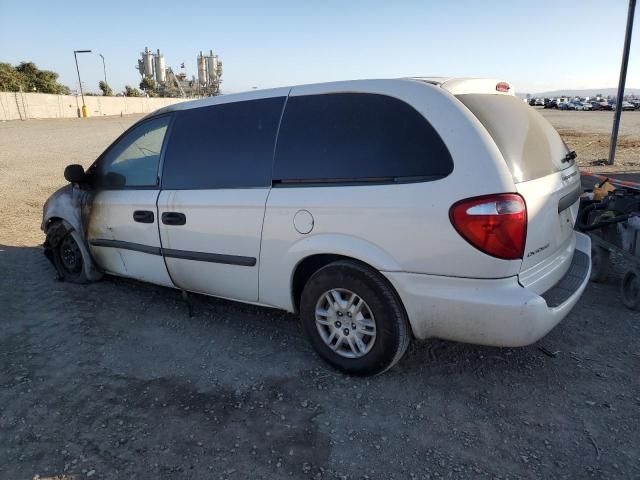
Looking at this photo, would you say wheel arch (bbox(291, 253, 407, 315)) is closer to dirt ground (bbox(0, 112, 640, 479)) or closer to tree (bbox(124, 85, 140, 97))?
dirt ground (bbox(0, 112, 640, 479))

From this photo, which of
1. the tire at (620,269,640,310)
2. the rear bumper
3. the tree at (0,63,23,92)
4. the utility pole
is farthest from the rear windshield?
the tree at (0,63,23,92)

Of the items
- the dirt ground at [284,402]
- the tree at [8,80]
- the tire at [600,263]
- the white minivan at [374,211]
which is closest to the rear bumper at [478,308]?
the white minivan at [374,211]

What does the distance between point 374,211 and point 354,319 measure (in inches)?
27.8

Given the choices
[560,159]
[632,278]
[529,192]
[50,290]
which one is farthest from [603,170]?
[50,290]

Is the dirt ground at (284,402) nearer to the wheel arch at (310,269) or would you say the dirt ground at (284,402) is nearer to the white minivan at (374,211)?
the white minivan at (374,211)

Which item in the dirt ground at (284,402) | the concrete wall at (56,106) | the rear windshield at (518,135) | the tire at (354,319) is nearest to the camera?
the dirt ground at (284,402)

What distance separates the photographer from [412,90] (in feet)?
9.00

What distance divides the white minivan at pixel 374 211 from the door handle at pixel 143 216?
14 mm

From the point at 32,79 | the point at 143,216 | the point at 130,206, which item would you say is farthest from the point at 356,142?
the point at 32,79

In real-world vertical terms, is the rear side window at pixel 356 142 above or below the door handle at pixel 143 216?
above

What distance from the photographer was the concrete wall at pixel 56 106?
134 ft

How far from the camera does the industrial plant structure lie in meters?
93.3

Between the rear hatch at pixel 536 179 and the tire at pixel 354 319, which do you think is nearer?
the rear hatch at pixel 536 179

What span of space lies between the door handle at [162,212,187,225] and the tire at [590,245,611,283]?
3764 mm
